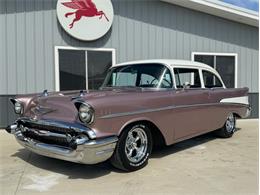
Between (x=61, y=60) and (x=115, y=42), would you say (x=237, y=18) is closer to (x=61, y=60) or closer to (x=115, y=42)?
(x=115, y=42)

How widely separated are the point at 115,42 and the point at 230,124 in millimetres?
4150

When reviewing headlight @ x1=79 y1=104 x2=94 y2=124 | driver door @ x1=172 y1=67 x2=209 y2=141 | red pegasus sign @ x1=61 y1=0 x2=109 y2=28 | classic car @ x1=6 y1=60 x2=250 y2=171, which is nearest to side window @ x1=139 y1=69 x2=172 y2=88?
classic car @ x1=6 y1=60 x2=250 y2=171

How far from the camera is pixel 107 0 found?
8.93 metres

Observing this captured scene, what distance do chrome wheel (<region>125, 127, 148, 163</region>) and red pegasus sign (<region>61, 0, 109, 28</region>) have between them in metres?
4.93

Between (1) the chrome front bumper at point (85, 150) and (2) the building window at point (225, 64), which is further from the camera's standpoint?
(2) the building window at point (225, 64)

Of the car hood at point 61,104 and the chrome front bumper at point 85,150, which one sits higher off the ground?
the car hood at point 61,104

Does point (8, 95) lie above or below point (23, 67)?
below

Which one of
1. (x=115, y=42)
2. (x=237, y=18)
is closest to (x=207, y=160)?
(x=115, y=42)

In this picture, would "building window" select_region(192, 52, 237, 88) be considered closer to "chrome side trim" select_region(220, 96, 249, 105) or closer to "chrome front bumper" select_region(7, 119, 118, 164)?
"chrome side trim" select_region(220, 96, 249, 105)

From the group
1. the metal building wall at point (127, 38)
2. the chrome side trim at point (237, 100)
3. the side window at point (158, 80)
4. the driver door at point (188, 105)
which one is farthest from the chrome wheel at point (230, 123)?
the metal building wall at point (127, 38)

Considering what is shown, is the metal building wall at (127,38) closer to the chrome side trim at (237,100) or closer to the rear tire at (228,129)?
the chrome side trim at (237,100)

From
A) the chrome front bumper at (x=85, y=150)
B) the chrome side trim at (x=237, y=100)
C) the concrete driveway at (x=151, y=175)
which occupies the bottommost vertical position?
the concrete driveway at (x=151, y=175)

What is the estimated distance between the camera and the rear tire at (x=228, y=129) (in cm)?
720

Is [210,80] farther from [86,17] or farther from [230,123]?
[86,17]
